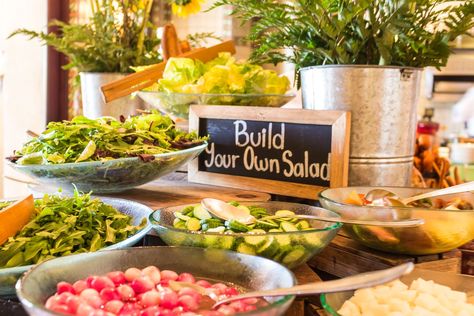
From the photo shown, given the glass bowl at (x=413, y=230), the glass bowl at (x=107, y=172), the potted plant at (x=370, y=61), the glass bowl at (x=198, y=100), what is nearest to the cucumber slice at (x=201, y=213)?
the glass bowl at (x=413, y=230)

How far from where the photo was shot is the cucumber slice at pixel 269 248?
2.67ft

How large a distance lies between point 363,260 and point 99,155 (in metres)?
0.61

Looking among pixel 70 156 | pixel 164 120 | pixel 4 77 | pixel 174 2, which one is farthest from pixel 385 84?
pixel 4 77

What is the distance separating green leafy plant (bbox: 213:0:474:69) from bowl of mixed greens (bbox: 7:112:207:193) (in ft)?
1.14

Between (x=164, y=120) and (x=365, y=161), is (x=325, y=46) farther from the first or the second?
(x=164, y=120)

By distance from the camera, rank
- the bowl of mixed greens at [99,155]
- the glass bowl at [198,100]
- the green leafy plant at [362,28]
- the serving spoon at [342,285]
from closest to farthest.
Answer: the serving spoon at [342,285] < the green leafy plant at [362,28] < the bowl of mixed greens at [99,155] < the glass bowl at [198,100]

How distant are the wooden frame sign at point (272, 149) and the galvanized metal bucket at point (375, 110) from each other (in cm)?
4

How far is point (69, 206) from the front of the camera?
3.38ft

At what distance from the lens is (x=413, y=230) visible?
922mm

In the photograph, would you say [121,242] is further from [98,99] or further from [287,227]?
[98,99]

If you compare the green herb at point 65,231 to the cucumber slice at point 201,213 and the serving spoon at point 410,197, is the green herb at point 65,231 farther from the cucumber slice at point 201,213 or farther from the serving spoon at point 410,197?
the serving spoon at point 410,197

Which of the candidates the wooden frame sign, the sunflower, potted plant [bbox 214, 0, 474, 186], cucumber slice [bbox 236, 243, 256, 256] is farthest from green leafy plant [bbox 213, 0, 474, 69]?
the sunflower

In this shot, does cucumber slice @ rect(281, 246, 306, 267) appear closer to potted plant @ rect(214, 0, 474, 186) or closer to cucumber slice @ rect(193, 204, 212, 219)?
cucumber slice @ rect(193, 204, 212, 219)

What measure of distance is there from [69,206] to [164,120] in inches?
21.2
